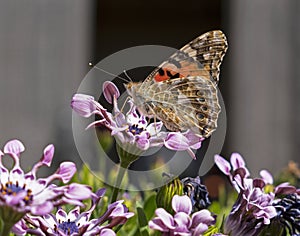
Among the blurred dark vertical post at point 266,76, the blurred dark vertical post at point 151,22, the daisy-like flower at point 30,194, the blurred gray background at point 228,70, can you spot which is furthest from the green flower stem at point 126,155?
the blurred dark vertical post at point 151,22

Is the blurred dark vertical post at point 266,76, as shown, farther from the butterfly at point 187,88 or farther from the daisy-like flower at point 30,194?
the daisy-like flower at point 30,194

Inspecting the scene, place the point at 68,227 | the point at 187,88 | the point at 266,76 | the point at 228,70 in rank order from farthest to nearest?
the point at 228,70 → the point at 266,76 → the point at 187,88 → the point at 68,227

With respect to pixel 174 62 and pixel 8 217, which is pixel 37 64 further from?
pixel 8 217

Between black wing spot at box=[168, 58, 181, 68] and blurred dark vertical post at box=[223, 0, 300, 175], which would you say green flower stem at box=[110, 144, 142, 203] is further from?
blurred dark vertical post at box=[223, 0, 300, 175]

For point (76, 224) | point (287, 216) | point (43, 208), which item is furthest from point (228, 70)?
point (43, 208)

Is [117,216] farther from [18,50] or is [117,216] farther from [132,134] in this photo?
[18,50]

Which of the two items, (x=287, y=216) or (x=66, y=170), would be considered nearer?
(x=66, y=170)

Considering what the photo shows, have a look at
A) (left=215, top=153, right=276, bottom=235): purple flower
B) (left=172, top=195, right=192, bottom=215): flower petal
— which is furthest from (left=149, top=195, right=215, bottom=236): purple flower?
(left=215, top=153, right=276, bottom=235): purple flower
